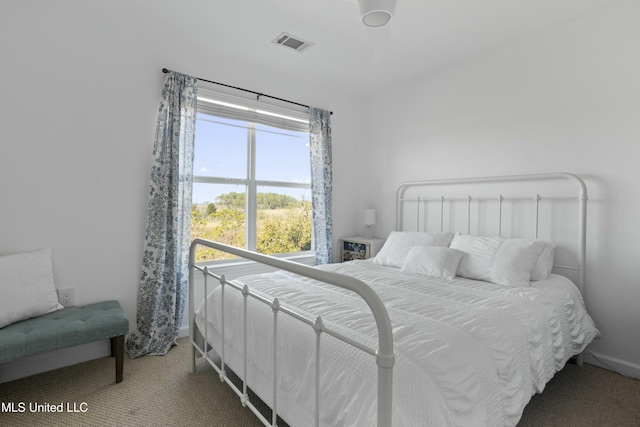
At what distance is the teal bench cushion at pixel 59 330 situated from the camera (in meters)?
1.71

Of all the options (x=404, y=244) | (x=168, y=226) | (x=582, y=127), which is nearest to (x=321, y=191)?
(x=404, y=244)

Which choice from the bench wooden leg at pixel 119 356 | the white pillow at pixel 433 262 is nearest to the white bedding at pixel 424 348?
the white pillow at pixel 433 262

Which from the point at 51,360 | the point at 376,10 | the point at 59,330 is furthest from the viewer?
the point at 51,360

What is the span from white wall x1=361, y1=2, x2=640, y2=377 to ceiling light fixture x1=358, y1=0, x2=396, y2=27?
5.09 ft

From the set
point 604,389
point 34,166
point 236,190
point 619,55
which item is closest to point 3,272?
point 34,166

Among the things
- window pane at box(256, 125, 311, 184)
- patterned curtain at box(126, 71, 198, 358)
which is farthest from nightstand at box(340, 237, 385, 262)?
patterned curtain at box(126, 71, 198, 358)

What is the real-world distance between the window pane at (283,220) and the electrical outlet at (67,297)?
5.01 feet

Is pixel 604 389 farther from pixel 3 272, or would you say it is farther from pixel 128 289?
pixel 3 272

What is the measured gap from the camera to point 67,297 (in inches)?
88.7

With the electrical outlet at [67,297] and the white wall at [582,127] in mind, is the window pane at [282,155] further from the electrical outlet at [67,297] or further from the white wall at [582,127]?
the electrical outlet at [67,297]

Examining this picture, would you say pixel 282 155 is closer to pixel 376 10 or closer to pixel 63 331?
pixel 376 10

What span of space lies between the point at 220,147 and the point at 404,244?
1941mm

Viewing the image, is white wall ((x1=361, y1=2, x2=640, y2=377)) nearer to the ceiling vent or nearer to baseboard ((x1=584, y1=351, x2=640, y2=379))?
baseboard ((x1=584, y1=351, x2=640, y2=379))

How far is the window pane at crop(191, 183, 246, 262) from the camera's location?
2940 millimetres
